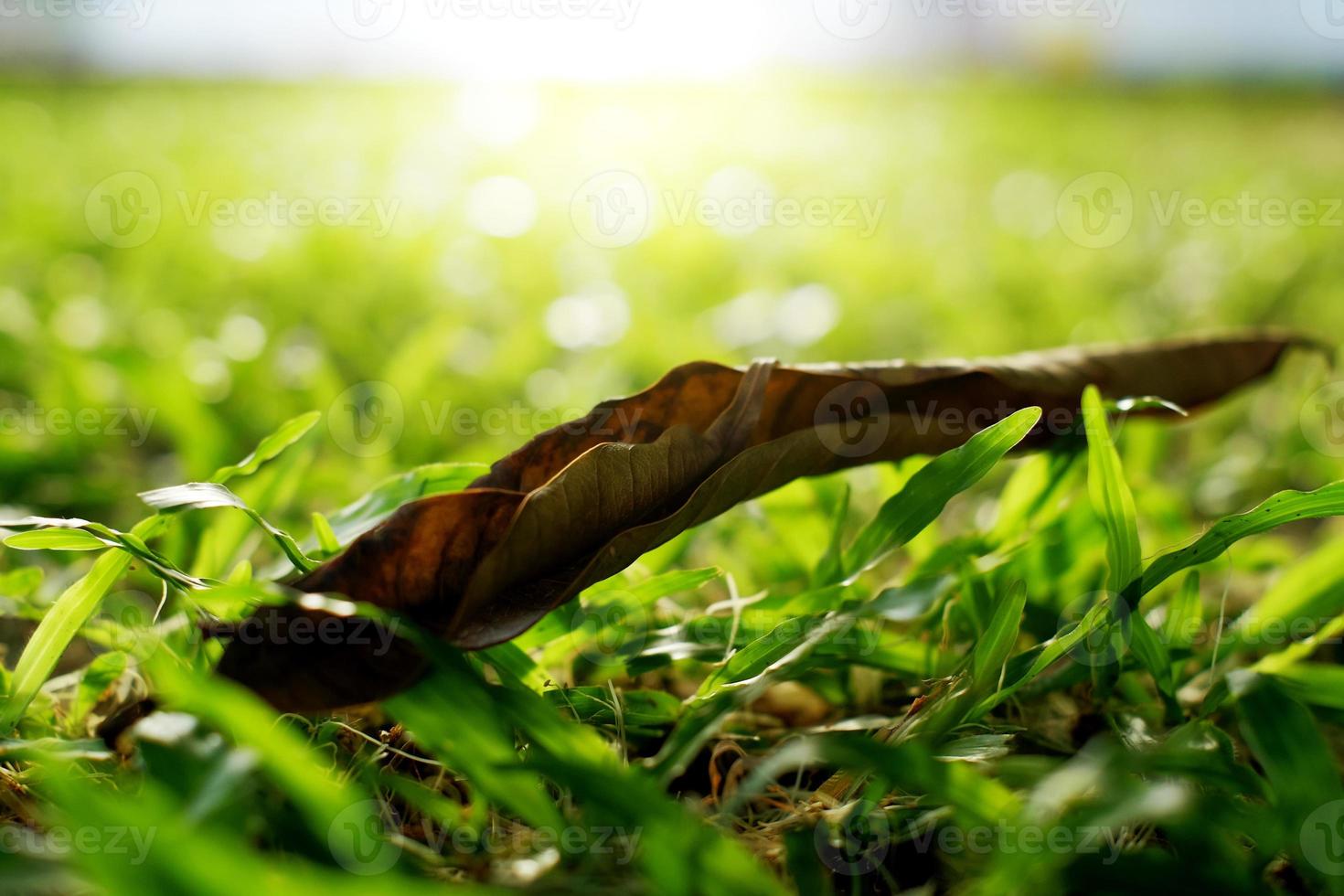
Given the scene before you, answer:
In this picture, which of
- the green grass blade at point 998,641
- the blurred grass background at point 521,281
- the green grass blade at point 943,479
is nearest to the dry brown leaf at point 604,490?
the green grass blade at point 943,479

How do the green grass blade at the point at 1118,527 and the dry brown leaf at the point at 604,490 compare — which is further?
the green grass blade at the point at 1118,527

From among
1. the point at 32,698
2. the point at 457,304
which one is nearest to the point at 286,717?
the point at 32,698

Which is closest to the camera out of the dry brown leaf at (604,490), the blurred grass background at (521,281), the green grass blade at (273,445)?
the dry brown leaf at (604,490)

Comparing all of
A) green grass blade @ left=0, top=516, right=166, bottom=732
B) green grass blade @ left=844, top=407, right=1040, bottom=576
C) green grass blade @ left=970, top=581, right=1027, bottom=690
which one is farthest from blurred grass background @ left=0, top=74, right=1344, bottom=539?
green grass blade @ left=970, top=581, right=1027, bottom=690

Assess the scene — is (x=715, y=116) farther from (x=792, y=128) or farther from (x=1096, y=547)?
(x=1096, y=547)

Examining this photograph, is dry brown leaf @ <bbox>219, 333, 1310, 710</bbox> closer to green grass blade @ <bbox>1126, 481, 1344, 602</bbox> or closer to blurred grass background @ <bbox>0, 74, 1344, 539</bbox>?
green grass blade @ <bbox>1126, 481, 1344, 602</bbox>

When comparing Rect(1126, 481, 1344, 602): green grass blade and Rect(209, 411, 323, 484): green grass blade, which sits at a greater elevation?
Rect(209, 411, 323, 484): green grass blade

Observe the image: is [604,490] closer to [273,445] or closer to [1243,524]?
[273,445]

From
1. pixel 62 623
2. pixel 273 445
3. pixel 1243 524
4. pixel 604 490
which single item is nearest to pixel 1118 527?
pixel 1243 524

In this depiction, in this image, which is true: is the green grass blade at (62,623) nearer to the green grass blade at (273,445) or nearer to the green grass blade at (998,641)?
the green grass blade at (273,445)
